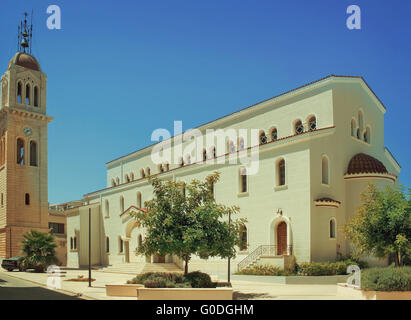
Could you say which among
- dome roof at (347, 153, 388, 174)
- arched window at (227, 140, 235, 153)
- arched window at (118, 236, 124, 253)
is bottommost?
arched window at (118, 236, 124, 253)

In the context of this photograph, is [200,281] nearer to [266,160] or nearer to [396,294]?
[396,294]

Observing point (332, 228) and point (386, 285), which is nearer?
point (386, 285)

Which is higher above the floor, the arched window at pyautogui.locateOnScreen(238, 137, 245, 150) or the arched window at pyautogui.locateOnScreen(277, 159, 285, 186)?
the arched window at pyautogui.locateOnScreen(238, 137, 245, 150)

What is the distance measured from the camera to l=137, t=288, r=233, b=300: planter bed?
17922mm

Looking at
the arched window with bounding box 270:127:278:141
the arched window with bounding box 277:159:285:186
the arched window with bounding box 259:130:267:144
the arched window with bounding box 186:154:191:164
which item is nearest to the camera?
the arched window with bounding box 277:159:285:186

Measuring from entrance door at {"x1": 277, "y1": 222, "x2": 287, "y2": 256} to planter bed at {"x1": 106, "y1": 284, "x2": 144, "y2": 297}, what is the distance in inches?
495

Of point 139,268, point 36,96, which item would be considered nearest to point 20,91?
point 36,96

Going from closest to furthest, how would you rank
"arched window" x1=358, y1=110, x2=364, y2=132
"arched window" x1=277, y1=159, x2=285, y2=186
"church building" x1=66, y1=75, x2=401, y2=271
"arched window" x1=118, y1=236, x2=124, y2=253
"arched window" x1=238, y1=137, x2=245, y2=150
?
"church building" x1=66, y1=75, x2=401, y2=271, "arched window" x1=277, y1=159, x2=285, y2=186, "arched window" x1=358, y1=110, x2=364, y2=132, "arched window" x1=238, y1=137, x2=245, y2=150, "arched window" x1=118, y1=236, x2=124, y2=253

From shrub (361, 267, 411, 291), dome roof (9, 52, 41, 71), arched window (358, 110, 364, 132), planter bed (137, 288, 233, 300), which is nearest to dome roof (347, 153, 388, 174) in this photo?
arched window (358, 110, 364, 132)

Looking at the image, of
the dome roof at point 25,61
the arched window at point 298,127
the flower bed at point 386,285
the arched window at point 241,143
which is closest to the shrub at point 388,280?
the flower bed at point 386,285

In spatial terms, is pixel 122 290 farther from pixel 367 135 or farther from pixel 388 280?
pixel 367 135

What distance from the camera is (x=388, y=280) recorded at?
58.1ft

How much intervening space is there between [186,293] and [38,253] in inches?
1009

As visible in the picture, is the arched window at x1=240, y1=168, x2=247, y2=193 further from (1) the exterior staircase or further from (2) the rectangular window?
(2) the rectangular window
